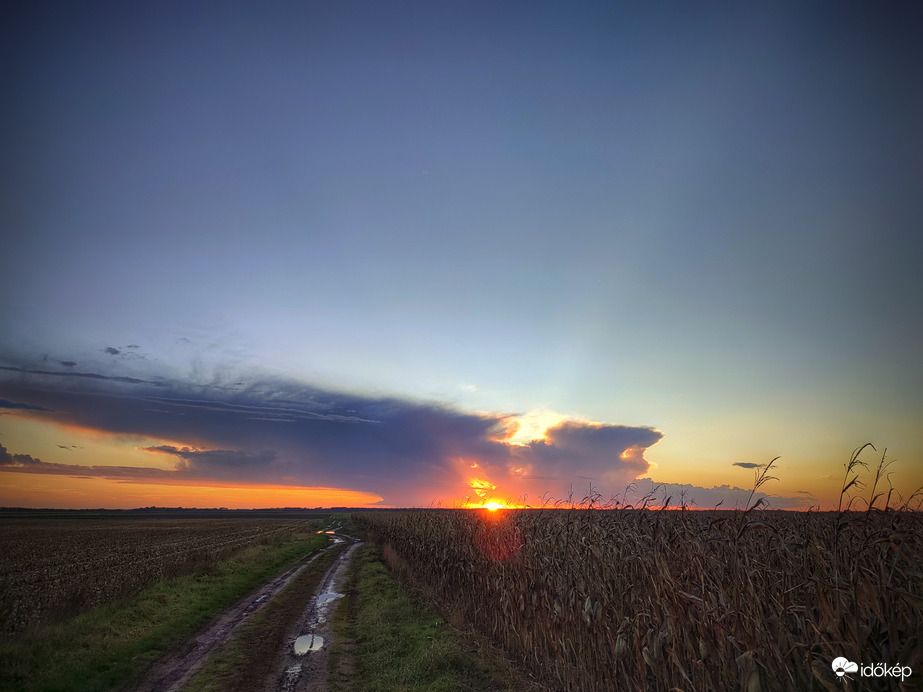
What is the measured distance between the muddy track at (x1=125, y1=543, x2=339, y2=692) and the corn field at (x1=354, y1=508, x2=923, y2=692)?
744 cm

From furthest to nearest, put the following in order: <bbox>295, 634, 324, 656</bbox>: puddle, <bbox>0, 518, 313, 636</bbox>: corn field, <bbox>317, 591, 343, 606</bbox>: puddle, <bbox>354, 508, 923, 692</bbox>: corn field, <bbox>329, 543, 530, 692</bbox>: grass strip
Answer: <bbox>317, 591, 343, 606</bbox>: puddle < <bbox>0, 518, 313, 636</bbox>: corn field < <bbox>295, 634, 324, 656</bbox>: puddle < <bbox>329, 543, 530, 692</bbox>: grass strip < <bbox>354, 508, 923, 692</bbox>: corn field

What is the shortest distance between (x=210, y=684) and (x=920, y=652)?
40.7ft

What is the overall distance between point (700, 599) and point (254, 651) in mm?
12100

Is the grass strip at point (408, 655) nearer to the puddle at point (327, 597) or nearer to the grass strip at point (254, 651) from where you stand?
the grass strip at point (254, 651)

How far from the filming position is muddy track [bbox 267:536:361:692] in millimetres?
10594

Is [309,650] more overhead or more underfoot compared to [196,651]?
more overhead

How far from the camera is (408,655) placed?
40.6 ft

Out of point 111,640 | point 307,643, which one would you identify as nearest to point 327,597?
point 307,643

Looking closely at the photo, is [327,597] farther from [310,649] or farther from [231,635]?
[310,649]

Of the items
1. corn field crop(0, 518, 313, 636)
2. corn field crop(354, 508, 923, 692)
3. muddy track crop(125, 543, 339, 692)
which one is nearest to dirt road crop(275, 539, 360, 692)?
muddy track crop(125, 543, 339, 692)

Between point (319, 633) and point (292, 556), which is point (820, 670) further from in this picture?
point (292, 556)

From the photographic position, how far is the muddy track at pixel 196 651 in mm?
10648

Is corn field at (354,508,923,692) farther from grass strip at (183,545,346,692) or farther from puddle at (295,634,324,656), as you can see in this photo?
grass strip at (183,545,346,692)

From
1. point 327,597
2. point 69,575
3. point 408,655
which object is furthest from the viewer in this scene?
point 69,575
